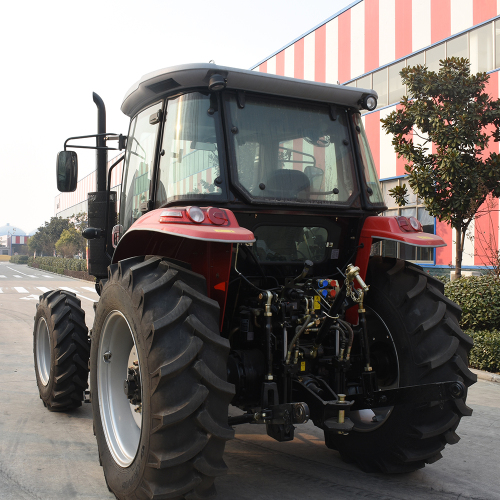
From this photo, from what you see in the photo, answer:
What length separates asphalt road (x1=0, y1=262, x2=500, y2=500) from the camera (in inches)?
138

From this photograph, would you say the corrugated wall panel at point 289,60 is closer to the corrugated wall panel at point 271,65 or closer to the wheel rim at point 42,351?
the corrugated wall panel at point 271,65

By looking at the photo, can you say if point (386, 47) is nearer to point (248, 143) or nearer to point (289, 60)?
point (289, 60)

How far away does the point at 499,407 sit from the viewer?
5.95 m

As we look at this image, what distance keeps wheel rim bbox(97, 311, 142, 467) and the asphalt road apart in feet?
1.23

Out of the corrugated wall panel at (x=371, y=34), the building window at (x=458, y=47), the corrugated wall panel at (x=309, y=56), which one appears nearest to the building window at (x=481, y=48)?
the building window at (x=458, y=47)

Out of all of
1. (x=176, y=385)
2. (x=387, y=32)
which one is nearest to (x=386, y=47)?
(x=387, y=32)

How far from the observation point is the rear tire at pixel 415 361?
11.3 feet

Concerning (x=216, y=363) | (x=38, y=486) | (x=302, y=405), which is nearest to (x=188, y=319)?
(x=216, y=363)

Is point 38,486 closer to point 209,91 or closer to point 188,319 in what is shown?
point 188,319

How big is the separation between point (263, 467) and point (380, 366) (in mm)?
1151

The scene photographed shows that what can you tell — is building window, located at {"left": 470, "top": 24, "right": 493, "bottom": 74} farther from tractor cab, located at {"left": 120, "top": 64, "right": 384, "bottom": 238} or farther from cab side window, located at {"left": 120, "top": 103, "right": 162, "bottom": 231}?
cab side window, located at {"left": 120, "top": 103, "right": 162, "bottom": 231}

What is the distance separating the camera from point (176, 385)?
273 centimetres

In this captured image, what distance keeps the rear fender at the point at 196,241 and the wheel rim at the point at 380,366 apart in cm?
121

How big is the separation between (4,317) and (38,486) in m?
11.4
